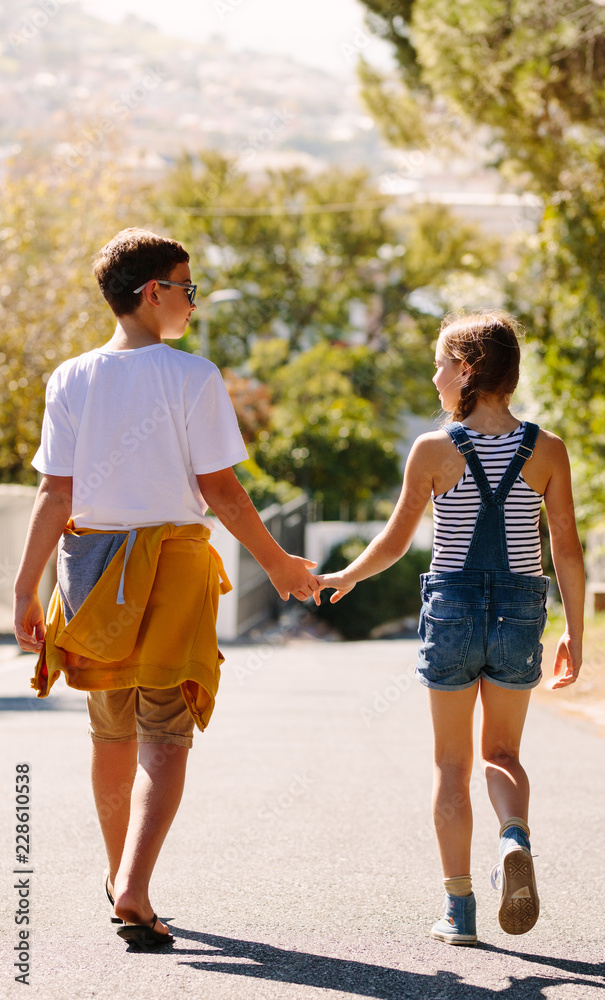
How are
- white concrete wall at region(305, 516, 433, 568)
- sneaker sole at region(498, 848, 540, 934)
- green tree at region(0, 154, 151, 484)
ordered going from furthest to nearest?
white concrete wall at region(305, 516, 433, 568), green tree at region(0, 154, 151, 484), sneaker sole at region(498, 848, 540, 934)

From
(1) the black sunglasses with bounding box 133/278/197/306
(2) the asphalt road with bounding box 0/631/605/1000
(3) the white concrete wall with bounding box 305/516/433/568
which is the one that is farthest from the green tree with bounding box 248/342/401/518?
(1) the black sunglasses with bounding box 133/278/197/306

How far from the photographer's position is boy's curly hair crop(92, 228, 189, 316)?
120 inches

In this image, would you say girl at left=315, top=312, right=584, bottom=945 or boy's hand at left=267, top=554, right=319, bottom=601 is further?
boy's hand at left=267, top=554, right=319, bottom=601

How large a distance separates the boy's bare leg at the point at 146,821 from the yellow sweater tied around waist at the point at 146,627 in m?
0.13

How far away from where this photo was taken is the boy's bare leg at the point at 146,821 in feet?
9.14

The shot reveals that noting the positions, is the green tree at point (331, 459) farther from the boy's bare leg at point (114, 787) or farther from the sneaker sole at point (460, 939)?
the sneaker sole at point (460, 939)

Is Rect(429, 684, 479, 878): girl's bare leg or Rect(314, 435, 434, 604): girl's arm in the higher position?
Rect(314, 435, 434, 604): girl's arm

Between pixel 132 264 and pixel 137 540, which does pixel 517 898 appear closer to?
pixel 137 540

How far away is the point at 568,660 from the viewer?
10.3 feet

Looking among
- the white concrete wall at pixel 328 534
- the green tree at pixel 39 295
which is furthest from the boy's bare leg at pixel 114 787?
the white concrete wall at pixel 328 534

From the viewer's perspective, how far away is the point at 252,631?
20.2m

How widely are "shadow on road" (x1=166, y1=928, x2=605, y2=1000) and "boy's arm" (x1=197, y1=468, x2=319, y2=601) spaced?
36.6 inches

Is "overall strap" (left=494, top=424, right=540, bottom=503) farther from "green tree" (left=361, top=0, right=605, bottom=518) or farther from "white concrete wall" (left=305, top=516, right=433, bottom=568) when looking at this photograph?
"white concrete wall" (left=305, top=516, right=433, bottom=568)

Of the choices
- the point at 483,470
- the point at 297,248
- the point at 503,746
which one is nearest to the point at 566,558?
the point at 483,470
